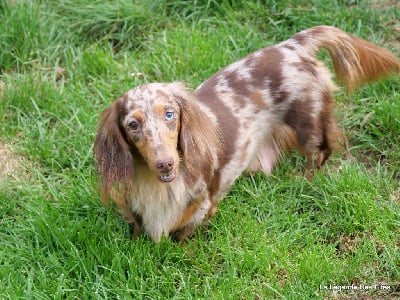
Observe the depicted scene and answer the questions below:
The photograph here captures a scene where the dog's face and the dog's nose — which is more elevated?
the dog's face

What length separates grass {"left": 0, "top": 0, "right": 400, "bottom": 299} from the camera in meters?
3.47

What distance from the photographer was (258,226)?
381cm

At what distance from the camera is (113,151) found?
10.9 ft

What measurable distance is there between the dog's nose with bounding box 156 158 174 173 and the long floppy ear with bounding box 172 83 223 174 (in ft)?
0.87

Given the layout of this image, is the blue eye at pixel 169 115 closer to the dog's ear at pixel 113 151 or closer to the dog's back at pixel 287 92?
the dog's ear at pixel 113 151

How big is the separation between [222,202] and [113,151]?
93 cm

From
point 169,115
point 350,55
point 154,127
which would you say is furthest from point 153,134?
point 350,55

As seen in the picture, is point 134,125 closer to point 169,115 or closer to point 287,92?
point 169,115

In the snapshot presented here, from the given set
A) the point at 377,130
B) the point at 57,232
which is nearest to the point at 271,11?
the point at 377,130

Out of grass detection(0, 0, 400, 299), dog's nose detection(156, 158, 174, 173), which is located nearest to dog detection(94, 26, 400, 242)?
dog's nose detection(156, 158, 174, 173)

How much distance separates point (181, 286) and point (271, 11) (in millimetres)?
2614

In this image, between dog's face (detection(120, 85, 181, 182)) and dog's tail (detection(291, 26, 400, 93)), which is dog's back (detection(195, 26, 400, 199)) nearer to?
dog's tail (detection(291, 26, 400, 93))

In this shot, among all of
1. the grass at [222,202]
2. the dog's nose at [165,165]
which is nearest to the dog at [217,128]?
the dog's nose at [165,165]

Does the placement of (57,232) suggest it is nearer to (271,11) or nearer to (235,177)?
(235,177)
